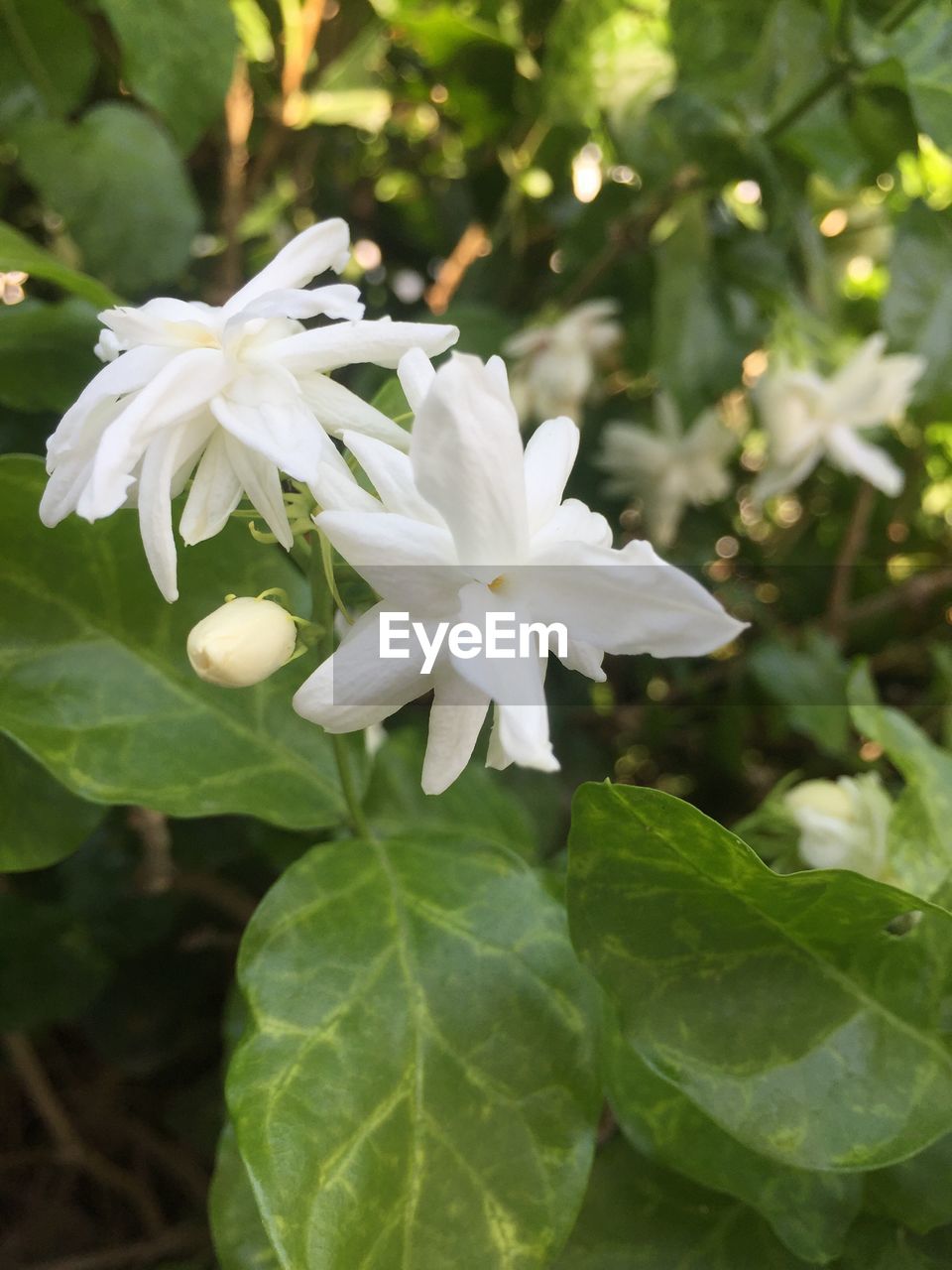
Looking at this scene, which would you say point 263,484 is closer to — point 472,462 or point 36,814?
point 472,462

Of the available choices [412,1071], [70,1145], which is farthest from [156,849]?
[412,1071]

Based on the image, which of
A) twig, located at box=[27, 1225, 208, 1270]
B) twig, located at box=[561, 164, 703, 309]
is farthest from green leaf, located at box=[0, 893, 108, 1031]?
twig, located at box=[561, 164, 703, 309]

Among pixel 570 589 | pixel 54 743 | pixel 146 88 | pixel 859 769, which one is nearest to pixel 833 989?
pixel 570 589

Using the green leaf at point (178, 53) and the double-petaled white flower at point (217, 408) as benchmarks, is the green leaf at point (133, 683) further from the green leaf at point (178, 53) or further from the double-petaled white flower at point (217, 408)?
the green leaf at point (178, 53)

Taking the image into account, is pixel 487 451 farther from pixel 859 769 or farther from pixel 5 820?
pixel 859 769

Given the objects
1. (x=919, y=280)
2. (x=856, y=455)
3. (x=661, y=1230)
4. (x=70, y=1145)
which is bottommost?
(x=70, y=1145)

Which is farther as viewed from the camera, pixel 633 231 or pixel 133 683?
pixel 633 231

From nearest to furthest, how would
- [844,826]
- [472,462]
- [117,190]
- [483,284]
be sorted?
1. [472,462]
2. [844,826]
3. [117,190]
4. [483,284]

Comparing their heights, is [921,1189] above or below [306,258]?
below
